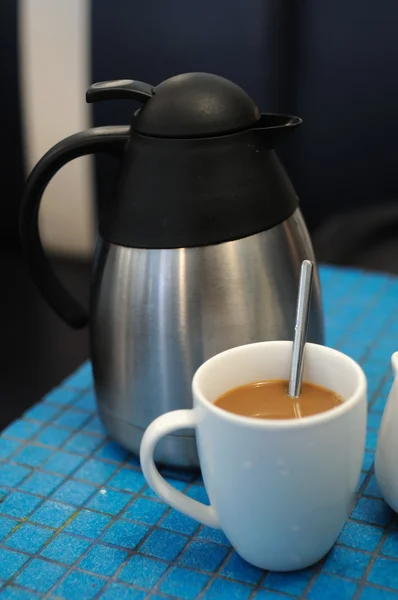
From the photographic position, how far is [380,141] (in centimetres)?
115

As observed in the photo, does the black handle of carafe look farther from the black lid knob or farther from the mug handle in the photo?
the mug handle

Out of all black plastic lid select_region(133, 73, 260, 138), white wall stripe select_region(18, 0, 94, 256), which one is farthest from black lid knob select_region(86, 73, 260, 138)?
white wall stripe select_region(18, 0, 94, 256)

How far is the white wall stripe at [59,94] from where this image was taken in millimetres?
1046

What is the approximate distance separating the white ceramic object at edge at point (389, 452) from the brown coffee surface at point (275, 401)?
0.04m

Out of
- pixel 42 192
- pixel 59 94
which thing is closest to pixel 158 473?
pixel 42 192

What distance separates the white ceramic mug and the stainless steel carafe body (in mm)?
45

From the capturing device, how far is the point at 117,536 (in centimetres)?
49

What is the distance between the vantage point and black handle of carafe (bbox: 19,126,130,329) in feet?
1.73

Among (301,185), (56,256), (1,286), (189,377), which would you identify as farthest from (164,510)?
(301,185)

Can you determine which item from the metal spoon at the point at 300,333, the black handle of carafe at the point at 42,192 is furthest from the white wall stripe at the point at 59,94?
the metal spoon at the point at 300,333

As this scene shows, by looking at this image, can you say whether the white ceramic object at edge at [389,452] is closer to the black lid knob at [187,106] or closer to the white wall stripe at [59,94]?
the black lid knob at [187,106]

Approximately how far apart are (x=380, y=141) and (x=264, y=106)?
0.20m

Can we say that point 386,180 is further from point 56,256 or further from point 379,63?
point 56,256

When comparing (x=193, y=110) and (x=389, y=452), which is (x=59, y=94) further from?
(x=389, y=452)
